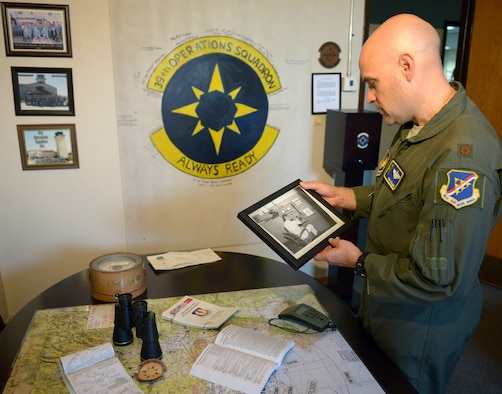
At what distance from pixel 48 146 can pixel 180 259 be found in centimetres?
125

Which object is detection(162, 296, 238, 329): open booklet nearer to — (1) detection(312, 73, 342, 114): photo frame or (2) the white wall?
(2) the white wall

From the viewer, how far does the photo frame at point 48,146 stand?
248 centimetres

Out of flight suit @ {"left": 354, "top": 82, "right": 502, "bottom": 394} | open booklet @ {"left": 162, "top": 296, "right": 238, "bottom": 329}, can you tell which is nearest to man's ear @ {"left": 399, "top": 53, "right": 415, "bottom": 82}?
flight suit @ {"left": 354, "top": 82, "right": 502, "bottom": 394}

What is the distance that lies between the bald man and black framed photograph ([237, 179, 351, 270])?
7 centimetres

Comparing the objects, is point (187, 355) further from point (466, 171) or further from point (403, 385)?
point (466, 171)

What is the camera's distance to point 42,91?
244 centimetres

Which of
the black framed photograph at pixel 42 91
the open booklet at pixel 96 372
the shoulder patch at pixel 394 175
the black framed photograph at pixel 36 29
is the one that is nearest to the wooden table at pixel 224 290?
the open booklet at pixel 96 372

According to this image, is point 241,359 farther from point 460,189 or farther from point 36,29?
point 36,29

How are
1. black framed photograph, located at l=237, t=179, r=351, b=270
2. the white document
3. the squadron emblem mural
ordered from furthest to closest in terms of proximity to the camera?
the squadron emblem mural
the white document
black framed photograph, located at l=237, t=179, r=351, b=270

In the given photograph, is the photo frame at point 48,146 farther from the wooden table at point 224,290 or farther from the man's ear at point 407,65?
the man's ear at point 407,65

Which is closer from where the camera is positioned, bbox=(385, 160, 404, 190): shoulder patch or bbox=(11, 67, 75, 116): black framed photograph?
bbox=(385, 160, 404, 190): shoulder patch

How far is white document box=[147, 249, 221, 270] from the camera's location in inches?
70.4

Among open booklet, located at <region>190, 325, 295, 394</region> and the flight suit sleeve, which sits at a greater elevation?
the flight suit sleeve

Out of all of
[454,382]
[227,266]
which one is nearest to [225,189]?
[227,266]
